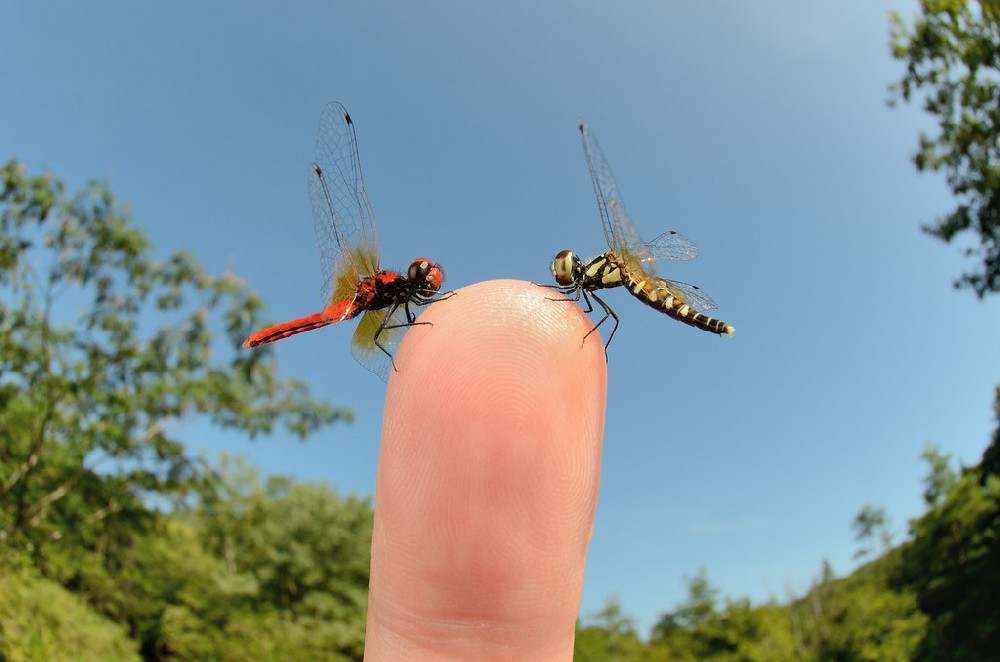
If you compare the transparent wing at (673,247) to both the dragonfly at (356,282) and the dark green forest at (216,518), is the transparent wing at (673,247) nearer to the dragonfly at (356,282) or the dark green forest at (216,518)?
the dragonfly at (356,282)

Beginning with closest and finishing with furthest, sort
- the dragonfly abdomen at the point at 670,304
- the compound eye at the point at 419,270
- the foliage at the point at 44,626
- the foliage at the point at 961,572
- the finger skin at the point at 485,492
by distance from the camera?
1. the finger skin at the point at 485,492
2. the compound eye at the point at 419,270
3. the dragonfly abdomen at the point at 670,304
4. the foliage at the point at 44,626
5. the foliage at the point at 961,572

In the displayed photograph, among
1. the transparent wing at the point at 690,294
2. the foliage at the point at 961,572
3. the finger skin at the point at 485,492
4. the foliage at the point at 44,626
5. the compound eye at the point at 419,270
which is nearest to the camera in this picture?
the finger skin at the point at 485,492

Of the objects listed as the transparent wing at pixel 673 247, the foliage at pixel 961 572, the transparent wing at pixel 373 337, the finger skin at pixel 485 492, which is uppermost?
the foliage at pixel 961 572

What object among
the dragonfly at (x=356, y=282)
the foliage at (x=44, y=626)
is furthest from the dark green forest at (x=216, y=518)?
the dragonfly at (x=356, y=282)

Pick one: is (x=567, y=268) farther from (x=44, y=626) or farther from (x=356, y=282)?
(x=44, y=626)

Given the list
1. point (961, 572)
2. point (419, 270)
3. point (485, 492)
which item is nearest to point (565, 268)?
point (419, 270)

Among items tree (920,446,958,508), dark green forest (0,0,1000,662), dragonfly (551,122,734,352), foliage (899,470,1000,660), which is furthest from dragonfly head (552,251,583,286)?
tree (920,446,958,508)
